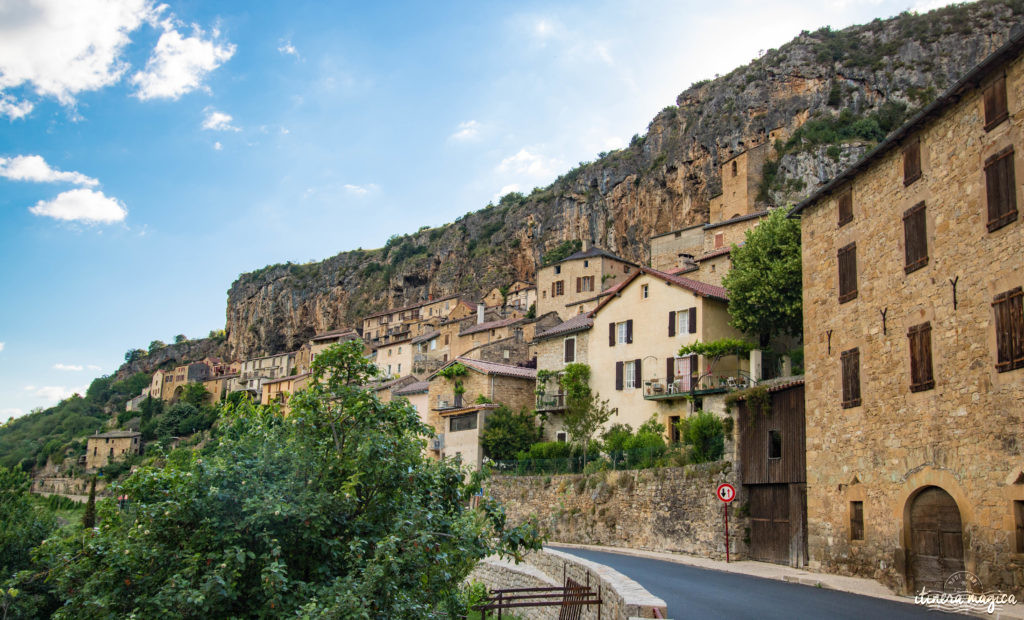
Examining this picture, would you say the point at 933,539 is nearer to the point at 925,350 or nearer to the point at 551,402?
the point at 925,350

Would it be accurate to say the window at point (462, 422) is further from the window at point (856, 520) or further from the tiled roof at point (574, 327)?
the window at point (856, 520)

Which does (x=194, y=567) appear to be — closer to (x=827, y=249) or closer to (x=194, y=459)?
(x=194, y=459)

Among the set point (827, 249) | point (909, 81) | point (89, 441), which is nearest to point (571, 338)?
point (827, 249)

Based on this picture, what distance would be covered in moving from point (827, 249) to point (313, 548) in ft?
55.6

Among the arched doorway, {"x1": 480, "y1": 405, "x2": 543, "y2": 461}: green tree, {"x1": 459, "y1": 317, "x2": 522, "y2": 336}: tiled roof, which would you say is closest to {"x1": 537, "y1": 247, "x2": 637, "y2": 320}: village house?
{"x1": 459, "y1": 317, "x2": 522, "y2": 336}: tiled roof

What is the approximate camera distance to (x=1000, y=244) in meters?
15.4

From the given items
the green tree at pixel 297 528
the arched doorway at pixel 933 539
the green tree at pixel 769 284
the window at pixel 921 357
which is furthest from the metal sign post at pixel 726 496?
the green tree at pixel 297 528

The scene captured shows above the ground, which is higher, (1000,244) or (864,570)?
(1000,244)

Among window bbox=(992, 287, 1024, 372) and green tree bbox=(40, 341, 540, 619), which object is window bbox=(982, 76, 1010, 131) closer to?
window bbox=(992, 287, 1024, 372)

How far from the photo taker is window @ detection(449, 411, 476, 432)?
146 feet

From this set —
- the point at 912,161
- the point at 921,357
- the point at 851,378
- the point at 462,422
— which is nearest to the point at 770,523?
the point at 851,378

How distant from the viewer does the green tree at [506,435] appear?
1698 inches

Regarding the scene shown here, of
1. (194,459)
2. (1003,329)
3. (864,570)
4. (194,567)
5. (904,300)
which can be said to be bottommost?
(864,570)

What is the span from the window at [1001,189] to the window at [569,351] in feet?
98.7
